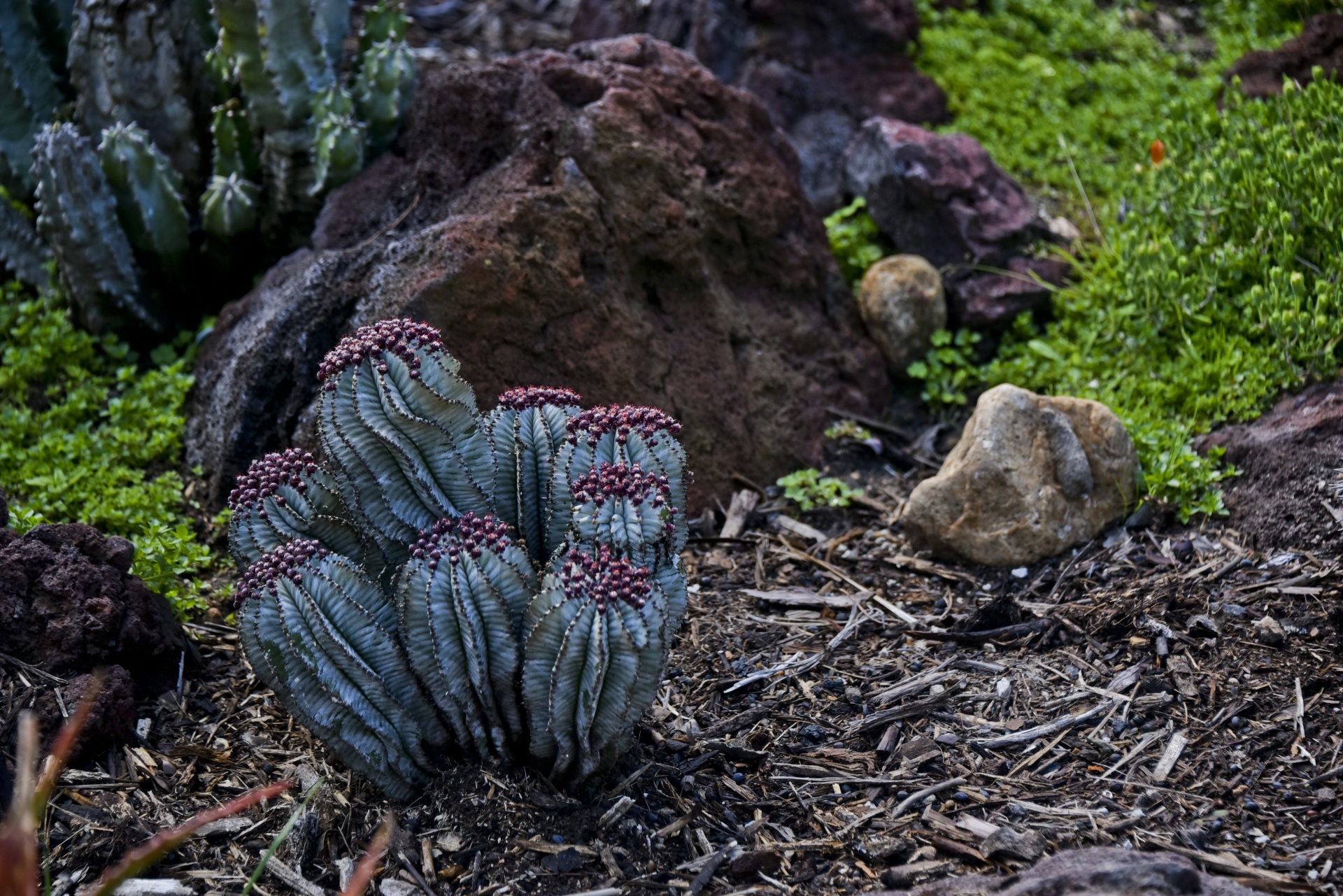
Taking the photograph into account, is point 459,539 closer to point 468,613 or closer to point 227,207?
point 468,613

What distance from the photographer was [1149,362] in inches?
195

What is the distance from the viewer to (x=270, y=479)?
301 cm

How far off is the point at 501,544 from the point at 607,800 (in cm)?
77

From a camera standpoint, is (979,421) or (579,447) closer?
(579,447)

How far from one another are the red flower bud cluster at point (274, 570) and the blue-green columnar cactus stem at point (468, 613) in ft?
0.84

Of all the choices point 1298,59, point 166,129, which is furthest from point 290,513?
point 1298,59

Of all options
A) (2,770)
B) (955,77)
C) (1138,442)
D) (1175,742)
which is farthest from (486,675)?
(955,77)

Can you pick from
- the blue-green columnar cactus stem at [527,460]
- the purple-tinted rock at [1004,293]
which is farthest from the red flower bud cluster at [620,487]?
the purple-tinted rock at [1004,293]

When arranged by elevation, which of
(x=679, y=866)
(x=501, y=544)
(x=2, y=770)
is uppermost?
(x=501, y=544)

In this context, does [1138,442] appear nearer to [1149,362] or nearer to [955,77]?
[1149,362]

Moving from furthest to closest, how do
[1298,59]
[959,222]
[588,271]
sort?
[1298,59], [959,222], [588,271]

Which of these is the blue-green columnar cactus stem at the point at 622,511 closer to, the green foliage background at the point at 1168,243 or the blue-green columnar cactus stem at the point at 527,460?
the blue-green columnar cactus stem at the point at 527,460

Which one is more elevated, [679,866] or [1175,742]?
[679,866]

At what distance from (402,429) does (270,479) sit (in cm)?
48
